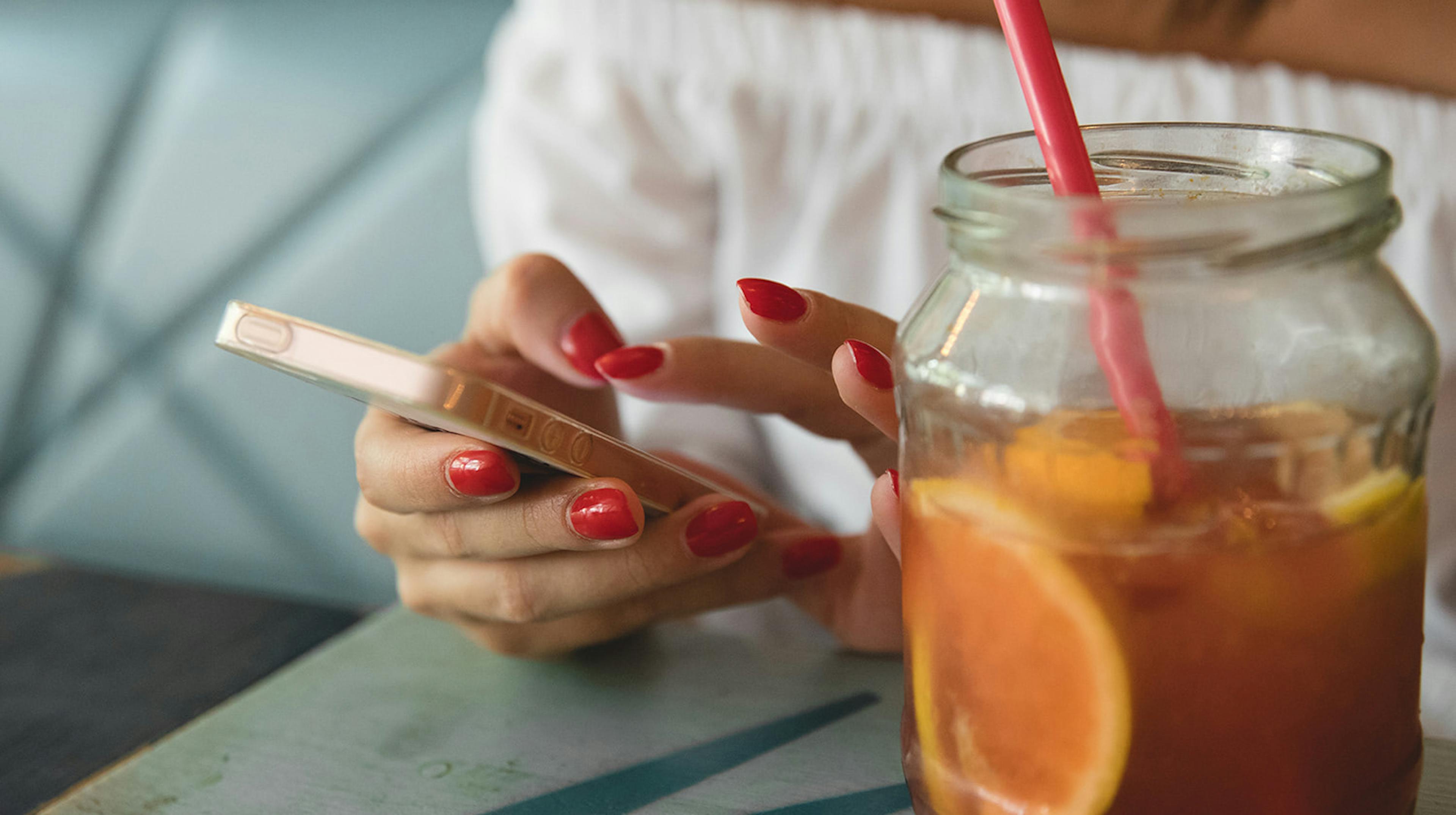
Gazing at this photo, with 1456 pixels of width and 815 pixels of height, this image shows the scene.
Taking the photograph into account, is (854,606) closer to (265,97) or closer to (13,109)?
(265,97)

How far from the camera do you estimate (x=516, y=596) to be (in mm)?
387

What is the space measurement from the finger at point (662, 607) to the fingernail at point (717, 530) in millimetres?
47

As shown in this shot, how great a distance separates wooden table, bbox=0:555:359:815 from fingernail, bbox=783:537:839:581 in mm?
279

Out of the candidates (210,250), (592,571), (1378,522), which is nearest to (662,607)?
(592,571)

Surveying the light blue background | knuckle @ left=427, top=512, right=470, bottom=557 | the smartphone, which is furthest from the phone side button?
the light blue background

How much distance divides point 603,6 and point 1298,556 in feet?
1.78

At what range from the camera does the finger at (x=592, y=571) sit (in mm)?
362

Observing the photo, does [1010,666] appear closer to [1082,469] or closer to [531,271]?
Answer: [1082,469]

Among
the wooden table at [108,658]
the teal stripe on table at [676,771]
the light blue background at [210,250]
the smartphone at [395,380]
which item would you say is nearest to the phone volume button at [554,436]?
the smartphone at [395,380]

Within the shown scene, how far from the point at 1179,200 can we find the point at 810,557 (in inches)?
7.6

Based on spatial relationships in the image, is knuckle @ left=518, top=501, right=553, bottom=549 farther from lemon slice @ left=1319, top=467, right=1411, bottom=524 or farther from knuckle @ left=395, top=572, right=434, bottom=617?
lemon slice @ left=1319, top=467, right=1411, bottom=524

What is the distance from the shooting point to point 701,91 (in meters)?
0.64

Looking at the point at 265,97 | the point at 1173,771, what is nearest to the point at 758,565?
the point at 1173,771

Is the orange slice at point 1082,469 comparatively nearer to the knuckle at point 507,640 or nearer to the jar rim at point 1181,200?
the jar rim at point 1181,200
